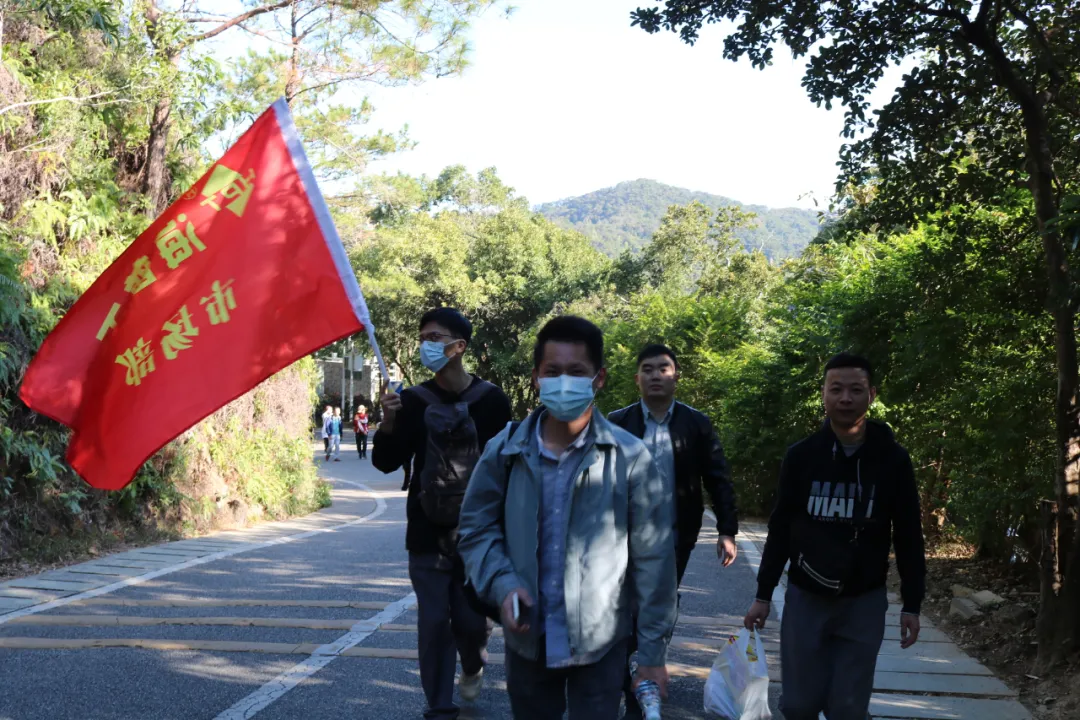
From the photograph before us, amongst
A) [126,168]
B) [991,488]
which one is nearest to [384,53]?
[126,168]

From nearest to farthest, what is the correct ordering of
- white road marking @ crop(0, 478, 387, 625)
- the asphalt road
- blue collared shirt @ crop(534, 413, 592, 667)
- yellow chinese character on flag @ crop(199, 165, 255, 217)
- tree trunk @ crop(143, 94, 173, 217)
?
1. blue collared shirt @ crop(534, 413, 592, 667)
2. yellow chinese character on flag @ crop(199, 165, 255, 217)
3. the asphalt road
4. white road marking @ crop(0, 478, 387, 625)
5. tree trunk @ crop(143, 94, 173, 217)

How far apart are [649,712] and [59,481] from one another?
10.1 metres

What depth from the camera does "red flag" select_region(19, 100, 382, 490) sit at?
210 inches

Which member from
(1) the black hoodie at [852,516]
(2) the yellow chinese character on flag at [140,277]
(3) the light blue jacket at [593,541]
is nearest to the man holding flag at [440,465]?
(2) the yellow chinese character on flag at [140,277]

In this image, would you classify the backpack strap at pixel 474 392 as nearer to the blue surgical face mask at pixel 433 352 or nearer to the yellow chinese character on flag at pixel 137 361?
the blue surgical face mask at pixel 433 352

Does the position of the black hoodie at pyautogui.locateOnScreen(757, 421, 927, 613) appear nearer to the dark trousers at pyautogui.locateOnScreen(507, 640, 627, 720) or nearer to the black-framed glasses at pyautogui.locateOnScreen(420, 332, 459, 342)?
the dark trousers at pyautogui.locateOnScreen(507, 640, 627, 720)

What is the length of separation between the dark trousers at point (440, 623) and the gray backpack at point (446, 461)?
0.24 metres

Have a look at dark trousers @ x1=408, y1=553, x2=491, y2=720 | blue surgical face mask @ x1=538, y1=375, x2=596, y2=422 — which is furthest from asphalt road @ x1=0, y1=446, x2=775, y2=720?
A: blue surgical face mask @ x1=538, y1=375, x2=596, y2=422

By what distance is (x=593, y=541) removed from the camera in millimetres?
3396

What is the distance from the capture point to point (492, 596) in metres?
3.37

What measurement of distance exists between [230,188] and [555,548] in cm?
304

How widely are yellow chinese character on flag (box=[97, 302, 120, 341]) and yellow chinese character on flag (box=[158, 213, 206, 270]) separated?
13.6 inches

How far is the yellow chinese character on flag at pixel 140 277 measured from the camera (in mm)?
5676

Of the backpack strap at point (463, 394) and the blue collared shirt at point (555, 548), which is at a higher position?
the backpack strap at point (463, 394)
